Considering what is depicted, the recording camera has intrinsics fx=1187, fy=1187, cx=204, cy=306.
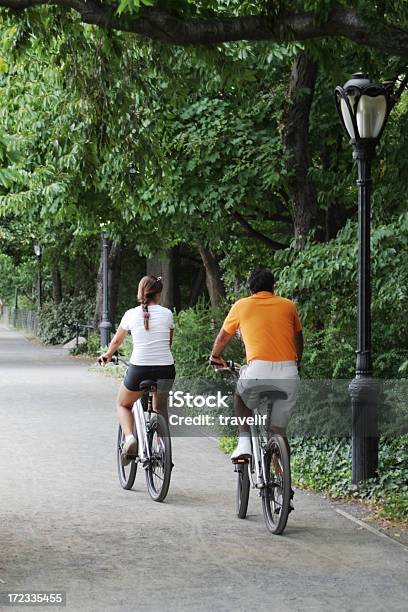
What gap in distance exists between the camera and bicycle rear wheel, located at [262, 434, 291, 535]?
26.2 ft

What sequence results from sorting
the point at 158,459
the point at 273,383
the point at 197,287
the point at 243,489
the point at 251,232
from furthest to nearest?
the point at 197,287 < the point at 251,232 < the point at 158,459 < the point at 243,489 < the point at 273,383

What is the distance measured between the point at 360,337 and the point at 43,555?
3768mm

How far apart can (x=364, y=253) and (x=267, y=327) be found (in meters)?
2.09

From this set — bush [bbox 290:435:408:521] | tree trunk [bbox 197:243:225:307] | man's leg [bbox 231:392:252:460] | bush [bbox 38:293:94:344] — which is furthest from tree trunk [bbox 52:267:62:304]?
man's leg [bbox 231:392:252:460]

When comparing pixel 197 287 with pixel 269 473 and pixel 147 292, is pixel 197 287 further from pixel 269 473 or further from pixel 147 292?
pixel 269 473

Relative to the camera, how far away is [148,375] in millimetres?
9914

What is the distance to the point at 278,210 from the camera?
20625mm

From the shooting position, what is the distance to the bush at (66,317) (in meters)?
42.6

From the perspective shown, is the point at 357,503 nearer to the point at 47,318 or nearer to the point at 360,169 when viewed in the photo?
the point at 360,169

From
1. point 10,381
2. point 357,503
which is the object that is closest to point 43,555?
point 357,503

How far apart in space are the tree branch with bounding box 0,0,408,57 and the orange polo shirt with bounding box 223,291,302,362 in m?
1.88

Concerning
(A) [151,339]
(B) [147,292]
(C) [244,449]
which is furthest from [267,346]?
(B) [147,292]

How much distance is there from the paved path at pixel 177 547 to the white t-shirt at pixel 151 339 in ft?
3.76

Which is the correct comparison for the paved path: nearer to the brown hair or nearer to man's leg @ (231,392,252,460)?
man's leg @ (231,392,252,460)
